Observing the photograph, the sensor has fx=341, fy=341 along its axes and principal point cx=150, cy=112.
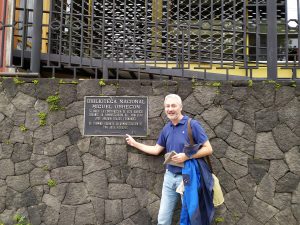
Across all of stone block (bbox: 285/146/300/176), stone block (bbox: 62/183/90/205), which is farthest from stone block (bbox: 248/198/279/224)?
stone block (bbox: 62/183/90/205)

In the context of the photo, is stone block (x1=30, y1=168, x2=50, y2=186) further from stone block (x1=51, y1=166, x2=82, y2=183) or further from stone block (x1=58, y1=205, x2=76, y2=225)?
stone block (x1=58, y1=205, x2=76, y2=225)

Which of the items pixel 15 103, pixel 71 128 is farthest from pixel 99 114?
pixel 15 103

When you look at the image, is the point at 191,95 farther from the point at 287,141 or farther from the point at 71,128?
the point at 71,128

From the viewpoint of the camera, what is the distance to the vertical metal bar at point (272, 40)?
482 cm

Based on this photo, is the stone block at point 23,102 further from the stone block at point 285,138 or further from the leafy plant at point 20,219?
the stone block at point 285,138

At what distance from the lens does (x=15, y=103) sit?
15.3ft

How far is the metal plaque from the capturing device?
4.56 meters

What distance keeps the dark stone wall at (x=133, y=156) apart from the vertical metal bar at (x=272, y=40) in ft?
1.07

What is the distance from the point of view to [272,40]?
16.0 ft

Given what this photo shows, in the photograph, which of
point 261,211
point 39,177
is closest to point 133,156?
point 39,177

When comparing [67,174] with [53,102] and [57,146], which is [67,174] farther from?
[53,102]

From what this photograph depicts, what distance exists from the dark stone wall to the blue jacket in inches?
28.6

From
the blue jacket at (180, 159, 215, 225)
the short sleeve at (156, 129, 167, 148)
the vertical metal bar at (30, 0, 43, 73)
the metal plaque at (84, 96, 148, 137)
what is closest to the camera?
the blue jacket at (180, 159, 215, 225)

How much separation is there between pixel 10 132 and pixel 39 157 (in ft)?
1.76
